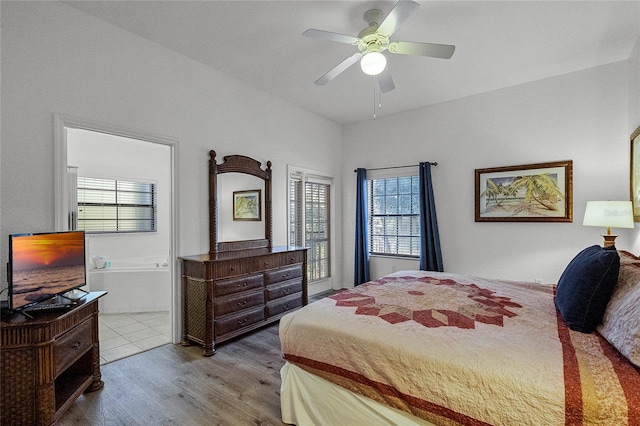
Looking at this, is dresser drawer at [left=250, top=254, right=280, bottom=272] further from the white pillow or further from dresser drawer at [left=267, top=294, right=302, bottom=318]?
the white pillow

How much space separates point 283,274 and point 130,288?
214cm

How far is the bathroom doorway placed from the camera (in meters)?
3.21

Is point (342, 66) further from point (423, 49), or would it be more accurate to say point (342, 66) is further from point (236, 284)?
point (236, 284)

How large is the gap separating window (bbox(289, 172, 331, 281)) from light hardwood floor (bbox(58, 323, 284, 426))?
2.05 m

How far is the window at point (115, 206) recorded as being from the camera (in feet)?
16.6

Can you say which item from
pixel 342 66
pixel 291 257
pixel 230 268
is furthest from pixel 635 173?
pixel 230 268

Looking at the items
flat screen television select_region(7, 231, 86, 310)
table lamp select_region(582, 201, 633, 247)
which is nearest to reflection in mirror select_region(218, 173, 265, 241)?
flat screen television select_region(7, 231, 86, 310)

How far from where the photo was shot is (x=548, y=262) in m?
3.74

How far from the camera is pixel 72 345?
2.06 m

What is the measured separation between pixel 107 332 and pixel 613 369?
424 centimetres

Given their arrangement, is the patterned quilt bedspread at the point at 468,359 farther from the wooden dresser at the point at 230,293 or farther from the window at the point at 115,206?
the window at the point at 115,206

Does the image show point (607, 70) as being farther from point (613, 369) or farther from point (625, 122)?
point (613, 369)

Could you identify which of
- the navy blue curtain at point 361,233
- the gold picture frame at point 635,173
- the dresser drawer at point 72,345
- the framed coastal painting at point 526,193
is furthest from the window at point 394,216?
the dresser drawer at point 72,345

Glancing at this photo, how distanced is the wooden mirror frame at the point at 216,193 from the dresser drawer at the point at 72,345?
1.37 metres
